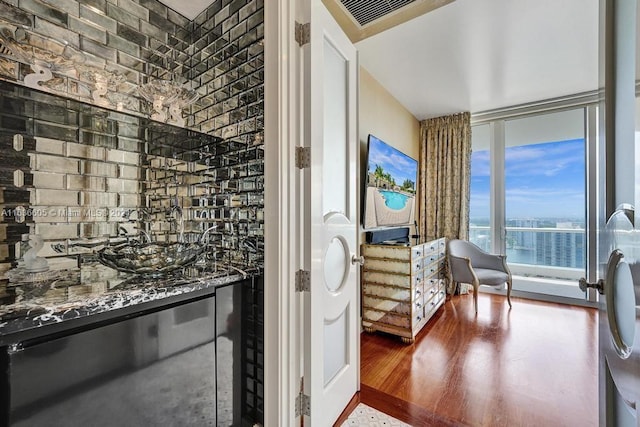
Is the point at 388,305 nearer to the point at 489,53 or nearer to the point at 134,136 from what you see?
the point at 134,136

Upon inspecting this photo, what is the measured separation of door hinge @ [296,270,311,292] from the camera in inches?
51.2

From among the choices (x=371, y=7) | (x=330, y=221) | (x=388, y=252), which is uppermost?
(x=371, y=7)

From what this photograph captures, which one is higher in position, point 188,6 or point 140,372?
point 188,6

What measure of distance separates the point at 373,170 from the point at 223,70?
1710mm

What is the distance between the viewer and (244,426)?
133 centimetres

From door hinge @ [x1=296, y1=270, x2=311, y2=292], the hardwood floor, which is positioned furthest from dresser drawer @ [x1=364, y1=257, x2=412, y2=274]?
door hinge @ [x1=296, y1=270, x2=311, y2=292]

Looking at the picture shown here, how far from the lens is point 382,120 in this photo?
3.26 meters

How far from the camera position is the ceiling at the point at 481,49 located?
2.04 m

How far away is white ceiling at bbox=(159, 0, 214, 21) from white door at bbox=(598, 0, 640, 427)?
6.21 feet

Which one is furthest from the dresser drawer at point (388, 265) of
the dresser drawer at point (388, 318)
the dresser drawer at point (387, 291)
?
the dresser drawer at point (388, 318)

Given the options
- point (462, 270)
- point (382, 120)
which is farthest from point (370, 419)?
point (382, 120)

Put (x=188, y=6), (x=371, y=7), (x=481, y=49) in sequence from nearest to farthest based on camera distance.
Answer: (x=188, y=6)
(x=371, y=7)
(x=481, y=49)

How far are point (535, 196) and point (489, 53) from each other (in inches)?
94.1

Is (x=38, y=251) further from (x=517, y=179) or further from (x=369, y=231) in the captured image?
(x=517, y=179)
